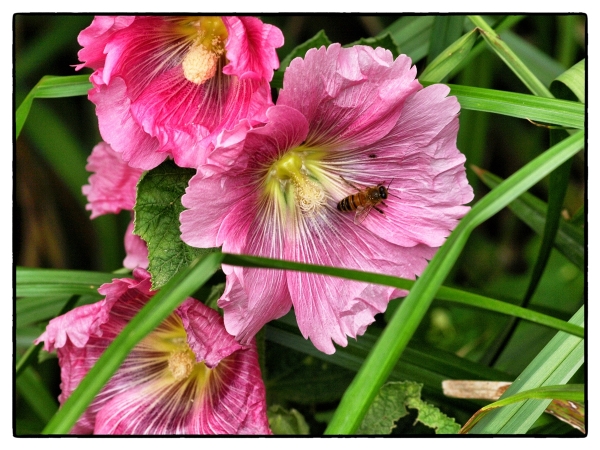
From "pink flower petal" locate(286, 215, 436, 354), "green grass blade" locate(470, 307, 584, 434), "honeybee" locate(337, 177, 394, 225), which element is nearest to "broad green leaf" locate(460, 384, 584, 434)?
"green grass blade" locate(470, 307, 584, 434)

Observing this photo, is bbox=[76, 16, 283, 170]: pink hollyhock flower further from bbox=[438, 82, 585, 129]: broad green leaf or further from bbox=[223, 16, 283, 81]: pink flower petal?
bbox=[438, 82, 585, 129]: broad green leaf

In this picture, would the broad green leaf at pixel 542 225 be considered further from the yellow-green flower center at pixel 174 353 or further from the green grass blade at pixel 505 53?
the yellow-green flower center at pixel 174 353

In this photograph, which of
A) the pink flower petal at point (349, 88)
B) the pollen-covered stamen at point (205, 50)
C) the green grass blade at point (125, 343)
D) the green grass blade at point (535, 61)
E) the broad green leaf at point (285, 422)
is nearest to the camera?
the green grass blade at point (125, 343)

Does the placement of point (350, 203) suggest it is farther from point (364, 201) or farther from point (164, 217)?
point (164, 217)

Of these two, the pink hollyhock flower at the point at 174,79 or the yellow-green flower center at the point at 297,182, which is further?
the yellow-green flower center at the point at 297,182

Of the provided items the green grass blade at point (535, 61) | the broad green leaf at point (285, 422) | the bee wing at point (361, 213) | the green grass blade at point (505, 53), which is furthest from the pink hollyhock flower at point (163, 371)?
the green grass blade at point (535, 61)

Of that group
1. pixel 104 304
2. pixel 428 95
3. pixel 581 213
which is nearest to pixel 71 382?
pixel 104 304

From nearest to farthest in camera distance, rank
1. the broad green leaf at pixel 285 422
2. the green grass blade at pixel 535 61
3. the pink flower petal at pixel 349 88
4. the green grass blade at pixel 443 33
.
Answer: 1. the pink flower petal at pixel 349 88
2. the broad green leaf at pixel 285 422
3. the green grass blade at pixel 443 33
4. the green grass blade at pixel 535 61

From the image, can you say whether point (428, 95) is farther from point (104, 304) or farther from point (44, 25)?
point (44, 25)
